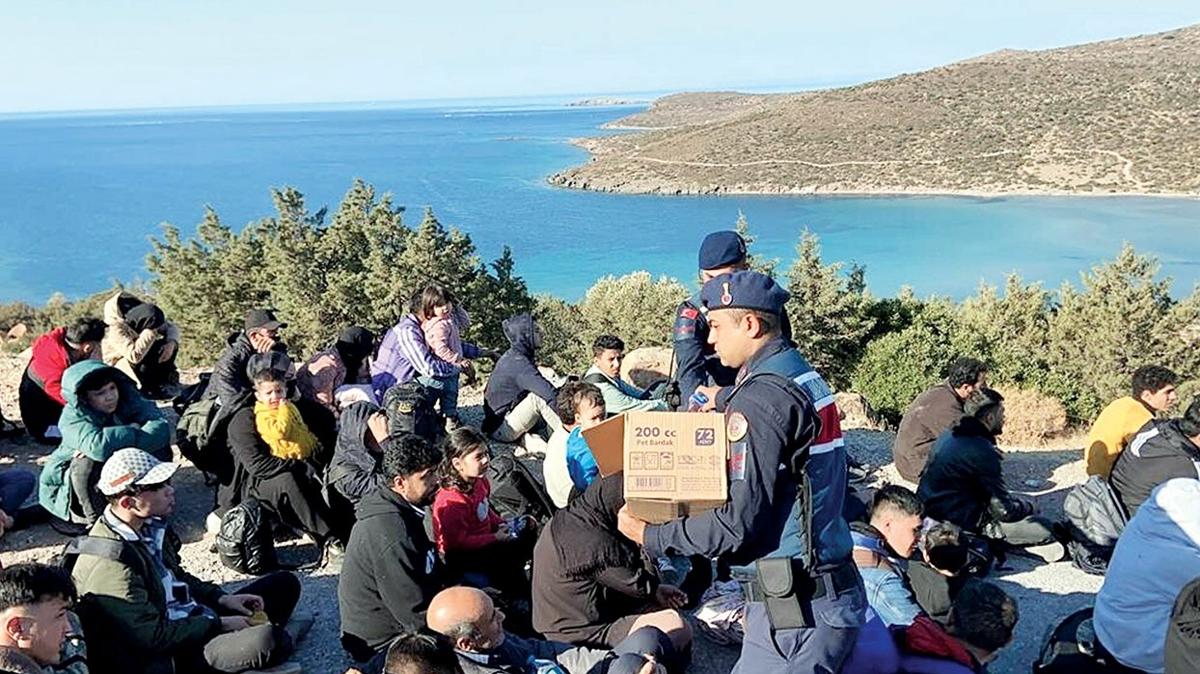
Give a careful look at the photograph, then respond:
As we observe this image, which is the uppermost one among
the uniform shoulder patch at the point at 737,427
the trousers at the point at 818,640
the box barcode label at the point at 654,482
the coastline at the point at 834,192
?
the uniform shoulder patch at the point at 737,427

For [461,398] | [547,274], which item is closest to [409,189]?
[547,274]

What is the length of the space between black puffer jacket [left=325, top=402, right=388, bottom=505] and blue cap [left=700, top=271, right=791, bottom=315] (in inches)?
133

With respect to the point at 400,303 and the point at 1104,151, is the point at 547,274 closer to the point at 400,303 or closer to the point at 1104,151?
the point at 400,303

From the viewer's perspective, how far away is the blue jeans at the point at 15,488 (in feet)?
22.2

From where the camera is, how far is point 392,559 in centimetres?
436

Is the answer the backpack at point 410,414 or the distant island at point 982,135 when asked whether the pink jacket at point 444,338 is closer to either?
the backpack at point 410,414

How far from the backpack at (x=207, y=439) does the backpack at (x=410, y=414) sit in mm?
1274

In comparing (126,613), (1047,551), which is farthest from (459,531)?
(1047,551)

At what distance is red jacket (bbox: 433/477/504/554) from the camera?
209 inches

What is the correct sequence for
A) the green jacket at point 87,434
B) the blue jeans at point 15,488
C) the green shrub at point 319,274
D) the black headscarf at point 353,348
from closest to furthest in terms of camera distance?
the green jacket at point 87,434 < the blue jeans at point 15,488 < the black headscarf at point 353,348 < the green shrub at point 319,274

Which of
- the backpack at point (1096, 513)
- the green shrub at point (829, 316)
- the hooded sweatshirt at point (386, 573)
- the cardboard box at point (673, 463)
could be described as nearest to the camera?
the cardboard box at point (673, 463)

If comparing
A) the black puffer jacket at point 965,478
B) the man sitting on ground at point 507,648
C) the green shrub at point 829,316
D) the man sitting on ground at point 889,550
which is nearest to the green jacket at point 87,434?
the man sitting on ground at point 507,648

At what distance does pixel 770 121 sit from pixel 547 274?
5362 cm

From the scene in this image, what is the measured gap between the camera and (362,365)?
8492 mm
